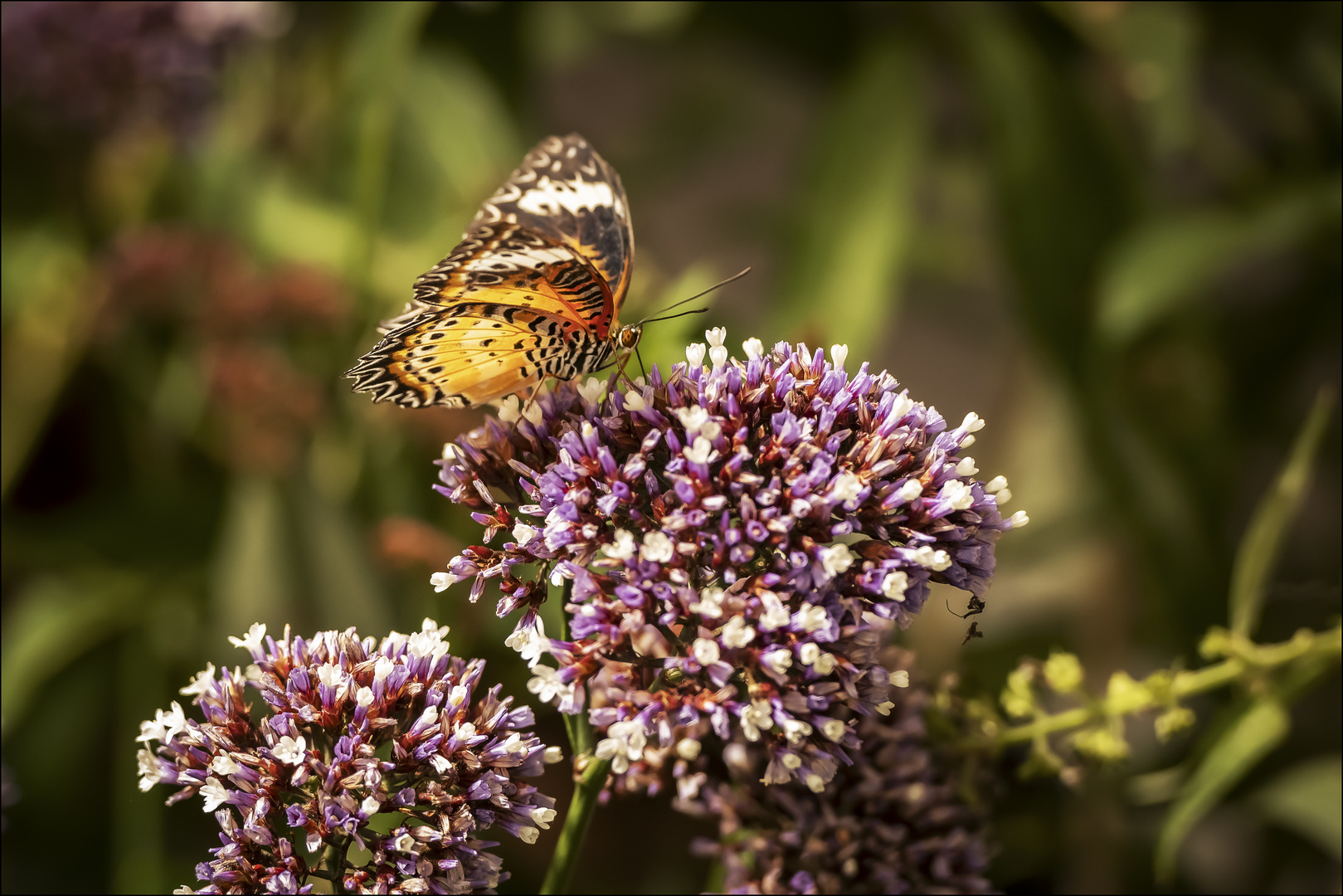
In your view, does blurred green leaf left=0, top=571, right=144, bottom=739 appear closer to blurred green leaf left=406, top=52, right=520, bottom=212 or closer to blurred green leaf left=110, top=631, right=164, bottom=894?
blurred green leaf left=110, top=631, right=164, bottom=894

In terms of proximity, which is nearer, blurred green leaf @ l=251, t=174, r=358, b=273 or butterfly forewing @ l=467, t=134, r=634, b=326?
butterfly forewing @ l=467, t=134, r=634, b=326

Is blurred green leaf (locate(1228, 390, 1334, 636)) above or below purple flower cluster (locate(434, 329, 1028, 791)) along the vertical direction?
above

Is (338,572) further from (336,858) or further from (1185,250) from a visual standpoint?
(1185,250)

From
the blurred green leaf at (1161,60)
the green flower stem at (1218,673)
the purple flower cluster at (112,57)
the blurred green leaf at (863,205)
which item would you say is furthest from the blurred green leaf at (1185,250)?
the purple flower cluster at (112,57)

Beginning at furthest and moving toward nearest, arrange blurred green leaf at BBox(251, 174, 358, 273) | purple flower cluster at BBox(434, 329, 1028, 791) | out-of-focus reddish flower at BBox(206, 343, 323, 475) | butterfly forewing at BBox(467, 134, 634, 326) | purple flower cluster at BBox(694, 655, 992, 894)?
blurred green leaf at BBox(251, 174, 358, 273) < out-of-focus reddish flower at BBox(206, 343, 323, 475) < butterfly forewing at BBox(467, 134, 634, 326) < purple flower cluster at BBox(694, 655, 992, 894) < purple flower cluster at BBox(434, 329, 1028, 791)

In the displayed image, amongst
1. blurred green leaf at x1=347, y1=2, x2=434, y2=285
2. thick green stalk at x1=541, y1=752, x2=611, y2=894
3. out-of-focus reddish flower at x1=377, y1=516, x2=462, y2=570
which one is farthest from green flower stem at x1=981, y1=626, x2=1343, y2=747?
blurred green leaf at x1=347, y1=2, x2=434, y2=285

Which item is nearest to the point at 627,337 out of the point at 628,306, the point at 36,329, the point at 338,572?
the point at 628,306
